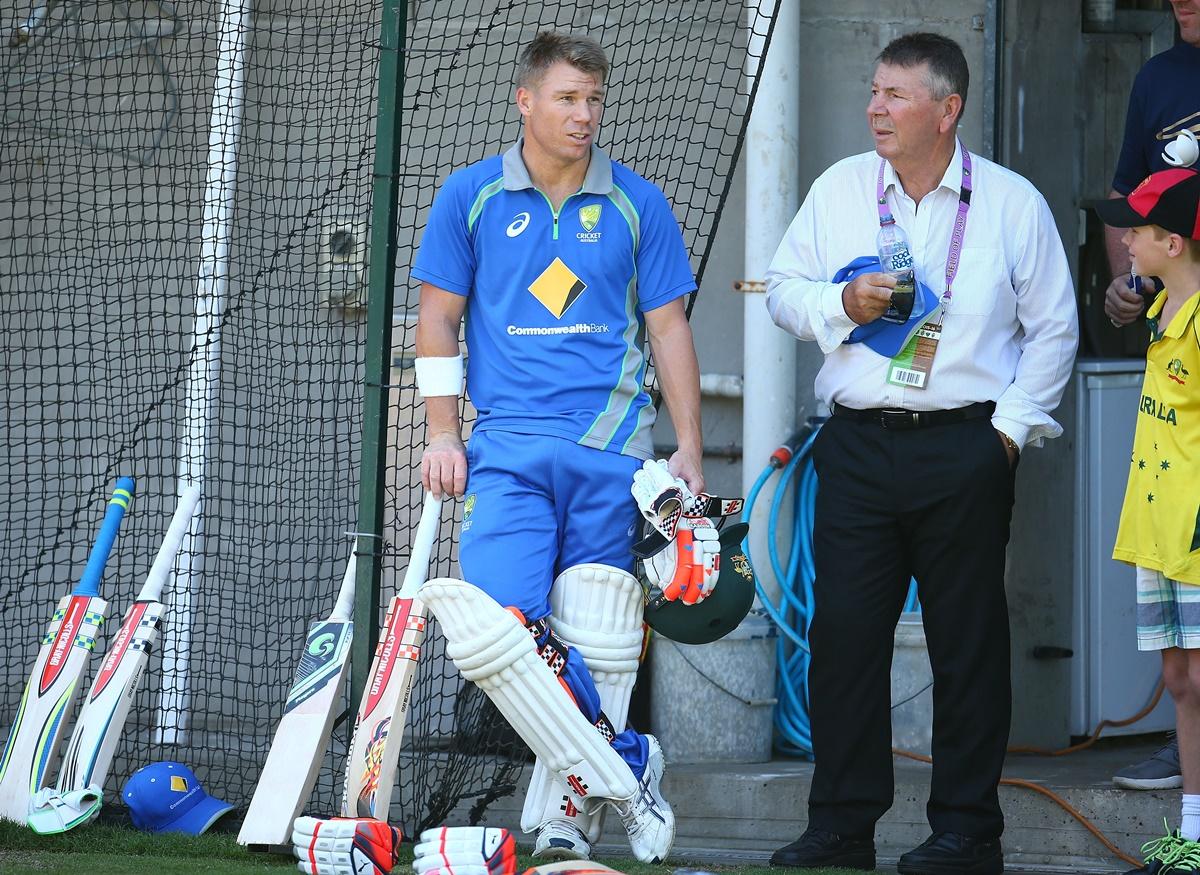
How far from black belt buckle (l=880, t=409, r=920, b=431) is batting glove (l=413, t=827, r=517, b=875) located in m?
1.33

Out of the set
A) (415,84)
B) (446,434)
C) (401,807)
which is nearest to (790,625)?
(401,807)

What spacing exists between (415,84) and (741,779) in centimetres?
268

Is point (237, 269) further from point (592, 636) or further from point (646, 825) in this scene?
point (646, 825)

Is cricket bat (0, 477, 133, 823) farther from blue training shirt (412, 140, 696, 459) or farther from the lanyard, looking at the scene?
the lanyard

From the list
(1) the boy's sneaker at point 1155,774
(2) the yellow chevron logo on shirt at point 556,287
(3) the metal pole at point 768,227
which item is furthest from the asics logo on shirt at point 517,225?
(1) the boy's sneaker at point 1155,774

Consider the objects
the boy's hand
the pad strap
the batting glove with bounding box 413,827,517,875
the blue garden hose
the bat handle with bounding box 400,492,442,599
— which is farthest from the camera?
the blue garden hose

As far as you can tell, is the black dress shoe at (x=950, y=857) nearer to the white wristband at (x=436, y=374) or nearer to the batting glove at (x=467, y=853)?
the batting glove at (x=467, y=853)

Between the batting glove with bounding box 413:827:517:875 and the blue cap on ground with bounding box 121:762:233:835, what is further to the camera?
the blue cap on ground with bounding box 121:762:233:835

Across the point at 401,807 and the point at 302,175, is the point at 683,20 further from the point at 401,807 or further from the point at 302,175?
the point at 401,807

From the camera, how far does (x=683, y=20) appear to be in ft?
17.9

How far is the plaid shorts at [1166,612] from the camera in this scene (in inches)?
138

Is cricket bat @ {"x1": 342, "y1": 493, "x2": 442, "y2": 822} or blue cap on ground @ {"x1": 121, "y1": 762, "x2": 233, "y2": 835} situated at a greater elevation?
cricket bat @ {"x1": 342, "y1": 493, "x2": 442, "y2": 822}

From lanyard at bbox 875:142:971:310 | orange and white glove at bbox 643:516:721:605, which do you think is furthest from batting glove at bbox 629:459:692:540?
lanyard at bbox 875:142:971:310

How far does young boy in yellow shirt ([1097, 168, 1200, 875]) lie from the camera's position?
3.49m
